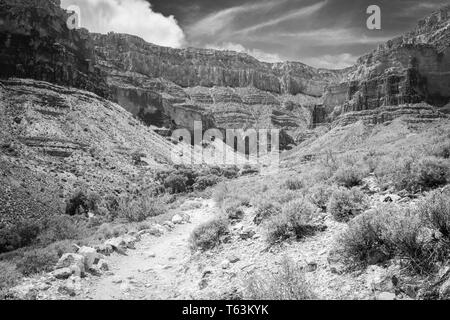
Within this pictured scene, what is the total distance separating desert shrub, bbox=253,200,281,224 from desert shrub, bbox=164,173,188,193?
31.3 m

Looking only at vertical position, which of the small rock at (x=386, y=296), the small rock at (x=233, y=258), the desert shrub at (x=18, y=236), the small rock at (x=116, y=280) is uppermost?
the small rock at (x=386, y=296)

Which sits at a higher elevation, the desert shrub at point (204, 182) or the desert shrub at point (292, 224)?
the desert shrub at point (204, 182)

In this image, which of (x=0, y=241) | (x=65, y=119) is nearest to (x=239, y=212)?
(x=0, y=241)

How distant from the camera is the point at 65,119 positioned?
2256 inches

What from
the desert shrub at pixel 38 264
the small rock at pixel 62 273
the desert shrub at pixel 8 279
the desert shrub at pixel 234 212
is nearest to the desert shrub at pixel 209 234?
the desert shrub at pixel 234 212

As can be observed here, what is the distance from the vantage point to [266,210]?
1005 cm

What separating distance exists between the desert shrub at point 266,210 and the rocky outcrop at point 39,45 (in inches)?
2681

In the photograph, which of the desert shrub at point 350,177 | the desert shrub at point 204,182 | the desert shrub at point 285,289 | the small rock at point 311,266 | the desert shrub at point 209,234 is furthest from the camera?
the desert shrub at point 204,182

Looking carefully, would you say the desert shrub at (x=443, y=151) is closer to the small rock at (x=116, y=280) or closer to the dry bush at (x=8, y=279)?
the small rock at (x=116, y=280)

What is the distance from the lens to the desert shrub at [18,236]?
2155 centimetres

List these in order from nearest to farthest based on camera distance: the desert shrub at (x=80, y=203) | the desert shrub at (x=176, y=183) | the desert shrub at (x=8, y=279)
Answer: the desert shrub at (x=8, y=279) < the desert shrub at (x=80, y=203) < the desert shrub at (x=176, y=183)

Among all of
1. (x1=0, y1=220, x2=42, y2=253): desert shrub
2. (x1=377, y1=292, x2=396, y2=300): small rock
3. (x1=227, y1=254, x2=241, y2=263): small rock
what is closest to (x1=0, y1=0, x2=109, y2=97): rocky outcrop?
(x1=0, y1=220, x2=42, y2=253): desert shrub

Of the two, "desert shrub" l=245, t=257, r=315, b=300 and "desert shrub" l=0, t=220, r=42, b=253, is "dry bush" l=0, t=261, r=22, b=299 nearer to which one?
"desert shrub" l=245, t=257, r=315, b=300
